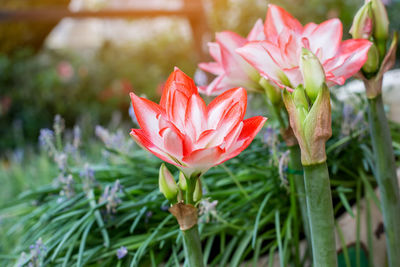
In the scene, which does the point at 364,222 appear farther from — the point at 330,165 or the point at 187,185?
the point at 187,185

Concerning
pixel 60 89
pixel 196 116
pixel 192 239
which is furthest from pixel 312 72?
pixel 60 89

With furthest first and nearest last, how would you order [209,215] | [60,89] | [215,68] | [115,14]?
1. [60,89]
2. [115,14]
3. [209,215]
4. [215,68]

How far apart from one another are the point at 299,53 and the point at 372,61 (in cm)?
14

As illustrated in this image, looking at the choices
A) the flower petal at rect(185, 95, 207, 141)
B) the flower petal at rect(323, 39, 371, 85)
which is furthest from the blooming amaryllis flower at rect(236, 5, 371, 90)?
the flower petal at rect(185, 95, 207, 141)

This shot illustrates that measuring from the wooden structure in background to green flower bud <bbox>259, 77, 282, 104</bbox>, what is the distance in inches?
103

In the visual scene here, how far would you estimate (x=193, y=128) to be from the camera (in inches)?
18.7

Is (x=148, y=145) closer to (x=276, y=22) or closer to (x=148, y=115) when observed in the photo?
(x=148, y=115)

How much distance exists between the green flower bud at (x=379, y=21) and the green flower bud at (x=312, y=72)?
218mm

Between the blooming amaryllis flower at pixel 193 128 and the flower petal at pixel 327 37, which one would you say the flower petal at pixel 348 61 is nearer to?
the flower petal at pixel 327 37

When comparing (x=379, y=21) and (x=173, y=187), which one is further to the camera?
(x=379, y=21)

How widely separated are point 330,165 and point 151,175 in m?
0.51

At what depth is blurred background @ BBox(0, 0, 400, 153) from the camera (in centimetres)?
330

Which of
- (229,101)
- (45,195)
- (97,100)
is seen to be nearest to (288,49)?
(229,101)

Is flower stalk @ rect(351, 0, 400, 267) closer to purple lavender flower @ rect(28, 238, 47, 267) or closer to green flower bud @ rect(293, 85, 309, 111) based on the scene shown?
green flower bud @ rect(293, 85, 309, 111)
